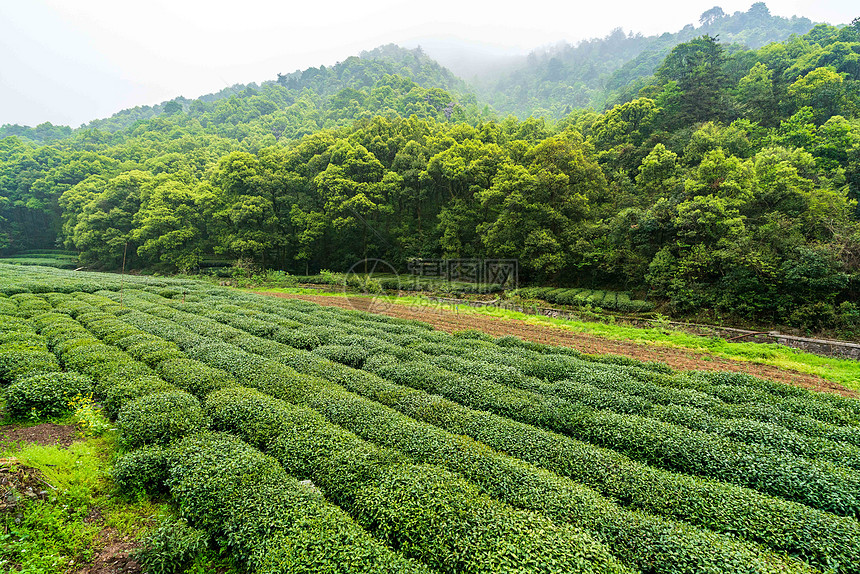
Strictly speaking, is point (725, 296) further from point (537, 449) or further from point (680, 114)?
point (680, 114)

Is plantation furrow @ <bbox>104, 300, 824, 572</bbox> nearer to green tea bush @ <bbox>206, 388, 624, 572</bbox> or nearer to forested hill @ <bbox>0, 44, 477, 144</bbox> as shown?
green tea bush @ <bbox>206, 388, 624, 572</bbox>

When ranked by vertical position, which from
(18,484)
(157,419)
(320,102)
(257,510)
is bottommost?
(257,510)

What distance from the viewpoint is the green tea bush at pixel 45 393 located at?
27.5ft

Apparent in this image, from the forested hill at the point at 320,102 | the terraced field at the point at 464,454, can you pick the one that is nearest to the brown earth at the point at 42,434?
the terraced field at the point at 464,454

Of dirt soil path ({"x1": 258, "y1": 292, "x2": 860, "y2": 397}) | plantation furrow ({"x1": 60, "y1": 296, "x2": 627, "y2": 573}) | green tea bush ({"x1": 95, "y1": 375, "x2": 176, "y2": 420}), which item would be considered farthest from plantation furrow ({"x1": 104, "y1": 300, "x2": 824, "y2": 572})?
dirt soil path ({"x1": 258, "y1": 292, "x2": 860, "y2": 397})

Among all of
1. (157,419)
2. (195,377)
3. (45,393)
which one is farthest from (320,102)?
(157,419)

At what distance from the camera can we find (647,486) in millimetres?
6258

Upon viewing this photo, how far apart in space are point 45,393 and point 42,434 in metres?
1.22

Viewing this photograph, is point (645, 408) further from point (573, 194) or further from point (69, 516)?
point (573, 194)

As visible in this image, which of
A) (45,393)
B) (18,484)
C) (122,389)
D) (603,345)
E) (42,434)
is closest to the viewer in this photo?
(18,484)

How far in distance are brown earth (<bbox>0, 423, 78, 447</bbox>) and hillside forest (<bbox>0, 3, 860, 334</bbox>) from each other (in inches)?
1049

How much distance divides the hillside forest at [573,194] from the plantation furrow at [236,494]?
22.3m

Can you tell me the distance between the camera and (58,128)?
10306cm

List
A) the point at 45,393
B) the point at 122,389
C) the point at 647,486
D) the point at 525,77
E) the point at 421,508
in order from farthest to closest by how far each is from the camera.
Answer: the point at 525,77 < the point at 122,389 < the point at 45,393 < the point at 647,486 < the point at 421,508
